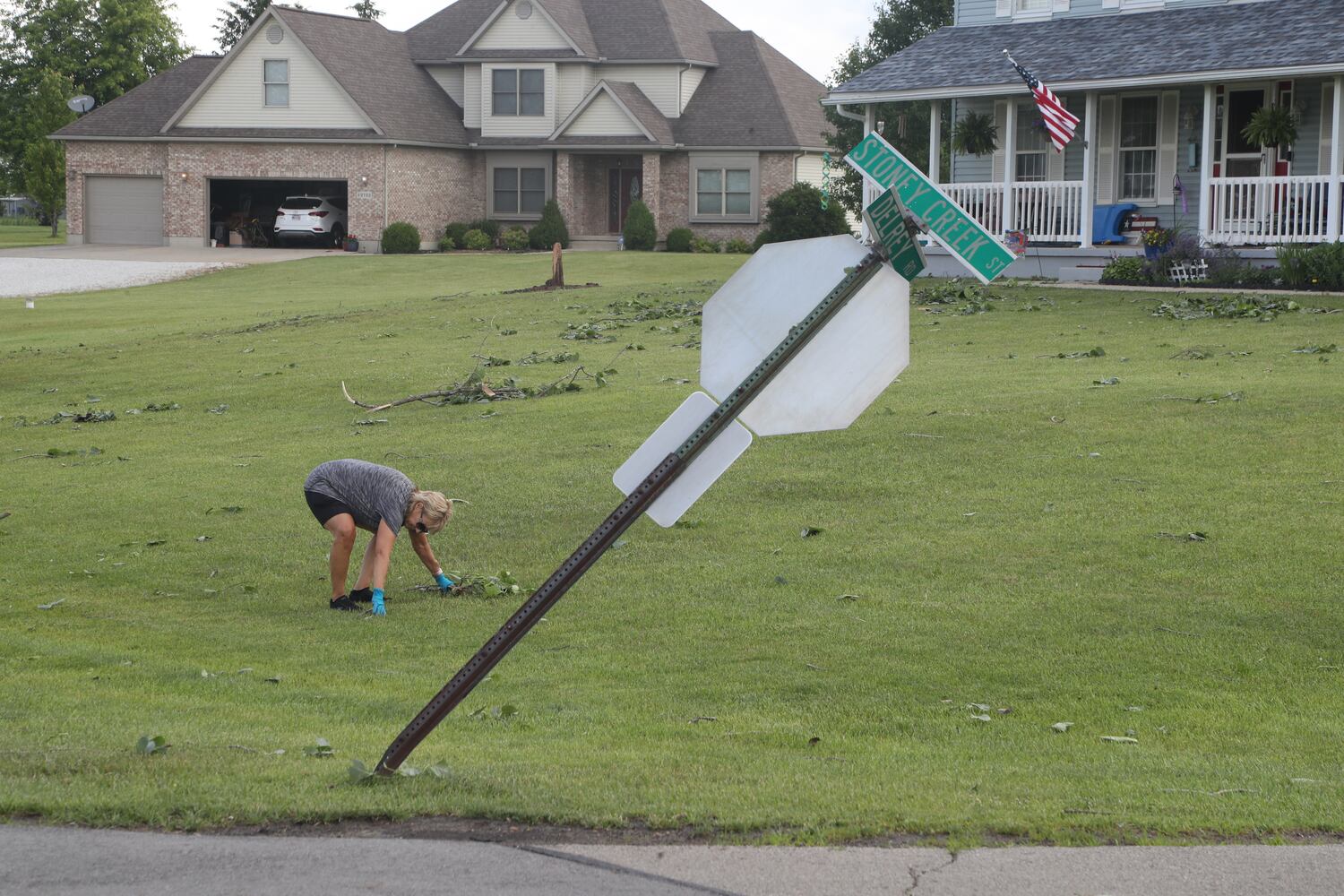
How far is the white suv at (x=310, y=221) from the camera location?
1962 inches

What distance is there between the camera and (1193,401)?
1403 centimetres

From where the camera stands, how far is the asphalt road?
187 inches

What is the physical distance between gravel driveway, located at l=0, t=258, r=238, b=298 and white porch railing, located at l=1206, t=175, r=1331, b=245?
25.2 meters

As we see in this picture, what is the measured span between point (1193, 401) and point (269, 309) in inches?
822

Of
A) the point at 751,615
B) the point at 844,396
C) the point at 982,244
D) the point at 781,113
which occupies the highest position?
the point at 781,113

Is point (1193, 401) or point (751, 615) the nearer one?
point (751, 615)

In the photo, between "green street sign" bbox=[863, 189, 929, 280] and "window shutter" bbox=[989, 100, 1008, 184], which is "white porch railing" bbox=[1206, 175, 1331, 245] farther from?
"green street sign" bbox=[863, 189, 929, 280]

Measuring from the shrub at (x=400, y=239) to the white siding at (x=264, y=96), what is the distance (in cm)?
404

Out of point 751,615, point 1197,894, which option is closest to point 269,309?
point 751,615

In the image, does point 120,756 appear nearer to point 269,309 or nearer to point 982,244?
point 982,244

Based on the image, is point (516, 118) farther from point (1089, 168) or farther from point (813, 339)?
point (813, 339)

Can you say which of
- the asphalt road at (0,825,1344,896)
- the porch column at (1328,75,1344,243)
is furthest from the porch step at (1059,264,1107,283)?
the asphalt road at (0,825,1344,896)

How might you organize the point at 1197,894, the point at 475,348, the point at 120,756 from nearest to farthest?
the point at 1197,894 < the point at 120,756 < the point at 475,348

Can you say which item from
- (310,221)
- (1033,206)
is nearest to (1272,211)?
(1033,206)
